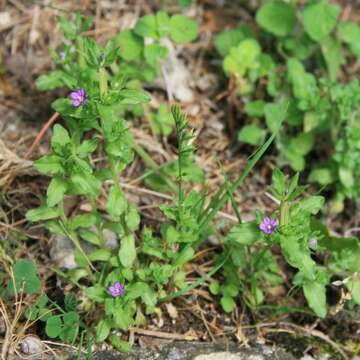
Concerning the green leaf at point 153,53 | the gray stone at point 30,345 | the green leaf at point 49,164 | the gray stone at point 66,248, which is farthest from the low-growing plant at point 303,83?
the gray stone at point 30,345

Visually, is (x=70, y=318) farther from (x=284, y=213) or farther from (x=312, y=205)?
(x=312, y=205)

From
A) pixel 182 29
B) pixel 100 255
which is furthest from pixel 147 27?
pixel 100 255

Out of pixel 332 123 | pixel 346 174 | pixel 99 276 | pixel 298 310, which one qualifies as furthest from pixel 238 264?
pixel 332 123

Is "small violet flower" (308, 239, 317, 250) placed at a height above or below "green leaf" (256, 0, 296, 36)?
below

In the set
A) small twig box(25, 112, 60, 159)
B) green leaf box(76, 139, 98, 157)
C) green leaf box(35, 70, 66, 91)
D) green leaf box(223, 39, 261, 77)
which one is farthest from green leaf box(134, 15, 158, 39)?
green leaf box(76, 139, 98, 157)

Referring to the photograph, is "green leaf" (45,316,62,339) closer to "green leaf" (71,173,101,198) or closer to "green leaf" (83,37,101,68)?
"green leaf" (71,173,101,198)

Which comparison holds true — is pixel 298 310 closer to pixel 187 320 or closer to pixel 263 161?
pixel 187 320
